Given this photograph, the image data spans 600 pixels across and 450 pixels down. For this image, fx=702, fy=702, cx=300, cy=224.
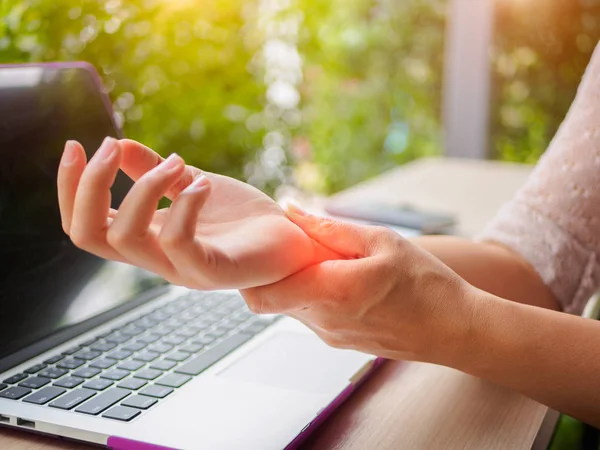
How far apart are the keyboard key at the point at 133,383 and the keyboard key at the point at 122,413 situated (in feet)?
0.11

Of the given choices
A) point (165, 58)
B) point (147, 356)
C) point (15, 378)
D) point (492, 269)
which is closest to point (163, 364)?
point (147, 356)

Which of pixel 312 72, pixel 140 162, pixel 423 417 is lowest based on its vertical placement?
pixel 423 417

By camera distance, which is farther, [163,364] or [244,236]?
[163,364]

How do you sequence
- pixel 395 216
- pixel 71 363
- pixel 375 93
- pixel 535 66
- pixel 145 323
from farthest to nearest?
1. pixel 375 93
2. pixel 535 66
3. pixel 395 216
4. pixel 145 323
5. pixel 71 363

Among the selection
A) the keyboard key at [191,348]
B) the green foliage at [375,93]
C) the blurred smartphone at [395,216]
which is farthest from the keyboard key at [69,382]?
the green foliage at [375,93]

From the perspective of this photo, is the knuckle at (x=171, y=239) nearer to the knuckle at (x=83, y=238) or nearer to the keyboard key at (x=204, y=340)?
the knuckle at (x=83, y=238)

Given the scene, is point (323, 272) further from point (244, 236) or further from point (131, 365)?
point (131, 365)

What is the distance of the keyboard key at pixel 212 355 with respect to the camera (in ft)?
2.05

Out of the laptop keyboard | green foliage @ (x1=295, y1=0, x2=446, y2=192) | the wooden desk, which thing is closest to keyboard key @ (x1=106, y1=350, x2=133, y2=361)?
the laptop keyboard

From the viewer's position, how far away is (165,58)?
1.28m

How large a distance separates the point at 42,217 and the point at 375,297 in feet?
1.15

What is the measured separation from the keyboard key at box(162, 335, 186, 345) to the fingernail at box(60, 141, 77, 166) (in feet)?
0.91

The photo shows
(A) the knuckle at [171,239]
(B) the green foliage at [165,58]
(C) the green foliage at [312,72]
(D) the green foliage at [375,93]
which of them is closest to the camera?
(A) the knuckle at [171,239]

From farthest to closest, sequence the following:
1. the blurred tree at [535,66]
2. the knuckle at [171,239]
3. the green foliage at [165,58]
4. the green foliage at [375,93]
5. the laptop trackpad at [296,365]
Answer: the green foliage at [375,93] < the blurred tree at [535,66] < the green foliage at [165,58] < the laptop trackpad at [296,365] < the knuckle at [171,239]
